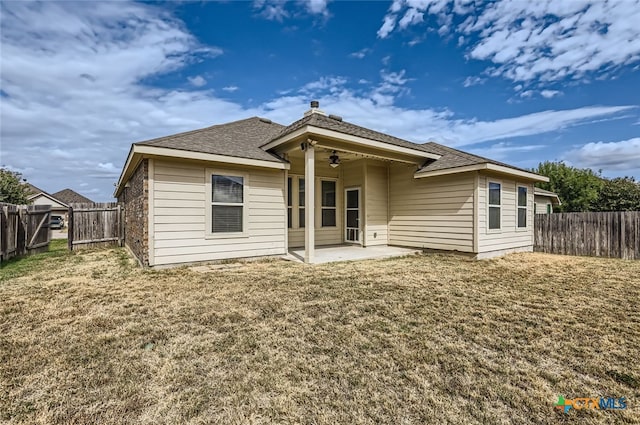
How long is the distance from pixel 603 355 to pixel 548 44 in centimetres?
1041

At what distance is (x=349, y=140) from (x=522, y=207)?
6.69m

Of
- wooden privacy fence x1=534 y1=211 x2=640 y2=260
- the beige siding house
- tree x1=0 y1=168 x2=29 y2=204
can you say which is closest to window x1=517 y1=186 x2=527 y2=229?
the beige siding house

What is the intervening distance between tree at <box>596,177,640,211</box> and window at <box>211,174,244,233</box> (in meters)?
24.6

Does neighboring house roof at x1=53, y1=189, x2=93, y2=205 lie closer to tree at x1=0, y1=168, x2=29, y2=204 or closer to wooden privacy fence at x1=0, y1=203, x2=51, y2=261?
tree at x1=0, y1=168, x2=29, y2=204

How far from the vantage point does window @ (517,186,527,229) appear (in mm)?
9673

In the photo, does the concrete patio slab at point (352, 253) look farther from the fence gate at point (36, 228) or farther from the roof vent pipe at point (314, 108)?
the fence gate at point (36, 228)

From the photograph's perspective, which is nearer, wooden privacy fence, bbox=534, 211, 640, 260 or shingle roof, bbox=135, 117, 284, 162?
shingle roof, bbox=135, 117, 284, 162

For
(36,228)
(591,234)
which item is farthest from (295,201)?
(591,234)

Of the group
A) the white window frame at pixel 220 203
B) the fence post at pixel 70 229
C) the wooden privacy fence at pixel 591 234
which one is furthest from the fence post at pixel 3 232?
the wooden privacy fence at pixel 591 234

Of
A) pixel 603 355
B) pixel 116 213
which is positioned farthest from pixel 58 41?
pixel 603 355

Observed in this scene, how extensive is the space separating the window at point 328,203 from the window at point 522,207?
236 inches

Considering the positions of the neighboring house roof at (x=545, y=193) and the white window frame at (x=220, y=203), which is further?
the neighboring house roof at (x=545, y=193)

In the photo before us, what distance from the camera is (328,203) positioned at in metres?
10.1

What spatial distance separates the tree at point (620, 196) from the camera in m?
19.2
